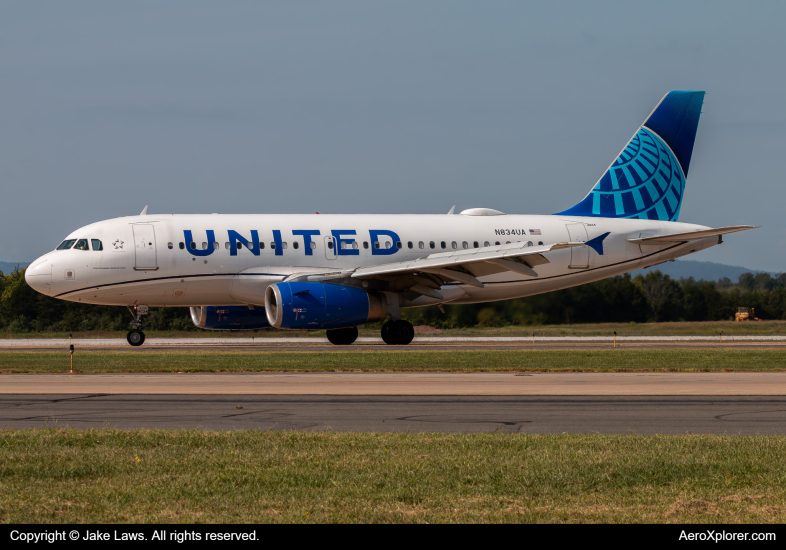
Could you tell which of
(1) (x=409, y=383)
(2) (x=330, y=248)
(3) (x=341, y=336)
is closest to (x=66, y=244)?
(2) (x=330, y=248)

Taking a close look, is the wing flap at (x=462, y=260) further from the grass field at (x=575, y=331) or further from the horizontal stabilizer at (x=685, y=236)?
the grass field at (x=575, y=331)

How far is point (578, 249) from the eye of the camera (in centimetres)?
3350

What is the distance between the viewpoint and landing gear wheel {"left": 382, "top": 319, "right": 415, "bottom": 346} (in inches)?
1228

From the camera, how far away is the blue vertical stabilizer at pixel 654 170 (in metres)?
35.5

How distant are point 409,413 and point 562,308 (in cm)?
2663

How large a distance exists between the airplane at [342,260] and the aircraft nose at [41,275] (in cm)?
4

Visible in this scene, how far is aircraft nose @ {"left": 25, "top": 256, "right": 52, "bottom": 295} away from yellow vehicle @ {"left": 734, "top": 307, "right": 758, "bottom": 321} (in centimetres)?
4209

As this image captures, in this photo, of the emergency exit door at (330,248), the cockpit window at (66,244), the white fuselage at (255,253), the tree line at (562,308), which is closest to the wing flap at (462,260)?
the emergency exit door at (330,248)

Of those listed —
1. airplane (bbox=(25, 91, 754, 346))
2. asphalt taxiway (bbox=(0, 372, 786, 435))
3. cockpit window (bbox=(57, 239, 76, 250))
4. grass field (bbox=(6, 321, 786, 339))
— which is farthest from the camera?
grass field (bbox=(6, 321, 786, 339))

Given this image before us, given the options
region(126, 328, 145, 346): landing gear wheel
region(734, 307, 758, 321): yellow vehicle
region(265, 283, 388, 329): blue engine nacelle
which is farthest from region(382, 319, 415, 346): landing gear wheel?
region(734, 307, 758, 321): yellow vehicle

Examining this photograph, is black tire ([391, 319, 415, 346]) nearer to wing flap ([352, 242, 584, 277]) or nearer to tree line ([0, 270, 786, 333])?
wing flap ([352, 242, 584, 277])
